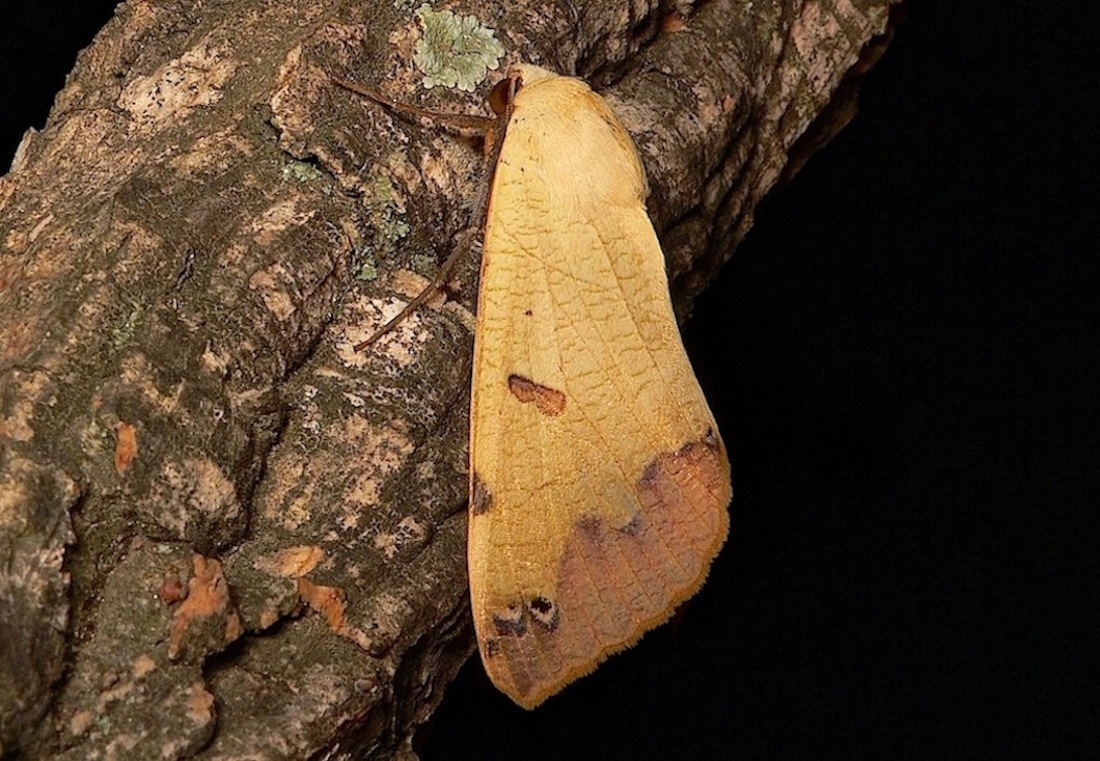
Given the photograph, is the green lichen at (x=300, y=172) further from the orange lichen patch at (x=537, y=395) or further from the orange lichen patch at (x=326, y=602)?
the orange lichen patch at (x=326, y=602)

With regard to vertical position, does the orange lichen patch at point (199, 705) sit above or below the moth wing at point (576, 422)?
below

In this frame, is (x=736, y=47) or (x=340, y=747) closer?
(x=340, y=747)

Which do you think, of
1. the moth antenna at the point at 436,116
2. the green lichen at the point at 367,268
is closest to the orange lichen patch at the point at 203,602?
the green lichen at the point at 367,268

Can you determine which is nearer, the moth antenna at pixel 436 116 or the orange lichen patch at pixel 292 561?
the orange lichen patch at pixel 292 561

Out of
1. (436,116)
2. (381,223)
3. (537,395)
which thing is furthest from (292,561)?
(436,116)

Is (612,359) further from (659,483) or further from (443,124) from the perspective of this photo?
(443,124)

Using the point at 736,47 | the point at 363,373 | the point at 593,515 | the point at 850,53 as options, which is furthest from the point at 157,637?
the point at 850,53

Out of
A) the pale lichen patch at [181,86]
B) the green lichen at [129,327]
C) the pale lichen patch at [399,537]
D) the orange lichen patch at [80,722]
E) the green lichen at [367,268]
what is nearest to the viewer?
the orange lichen patch at [80,722]

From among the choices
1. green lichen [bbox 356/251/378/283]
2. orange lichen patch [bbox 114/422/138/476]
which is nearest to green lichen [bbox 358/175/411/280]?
green lichen [bbox 356/251/378/283]
